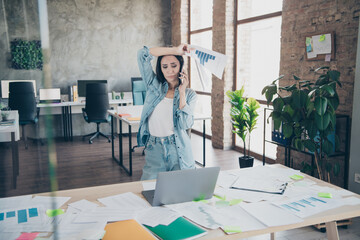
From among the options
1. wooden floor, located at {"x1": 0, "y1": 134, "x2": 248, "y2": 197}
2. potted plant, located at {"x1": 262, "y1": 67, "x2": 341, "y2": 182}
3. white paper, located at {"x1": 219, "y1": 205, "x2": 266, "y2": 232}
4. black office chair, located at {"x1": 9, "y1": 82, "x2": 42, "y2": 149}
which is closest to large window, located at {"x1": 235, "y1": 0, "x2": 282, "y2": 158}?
wooden floor, located at {"x1": 0, "y1": 134, "x2": 248, "y2": 197}

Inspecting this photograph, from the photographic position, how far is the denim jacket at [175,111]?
2092 mm

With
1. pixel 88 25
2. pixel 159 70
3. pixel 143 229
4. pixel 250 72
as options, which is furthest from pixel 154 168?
pixel 88 25

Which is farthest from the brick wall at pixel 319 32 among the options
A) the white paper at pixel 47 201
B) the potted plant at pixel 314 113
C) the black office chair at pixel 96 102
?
the black office chair at pixel 96 102

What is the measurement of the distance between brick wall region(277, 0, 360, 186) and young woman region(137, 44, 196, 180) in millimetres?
1943

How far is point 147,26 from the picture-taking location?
7574 millimetres

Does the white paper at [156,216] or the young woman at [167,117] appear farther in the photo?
the young woman at [167,117]

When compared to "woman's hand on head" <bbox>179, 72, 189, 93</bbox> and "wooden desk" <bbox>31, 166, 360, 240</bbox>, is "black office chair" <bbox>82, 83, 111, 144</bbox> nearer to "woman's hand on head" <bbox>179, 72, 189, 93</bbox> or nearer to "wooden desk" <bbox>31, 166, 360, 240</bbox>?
"woman's hand on head" <bbox>179, 72, 189, 93</bbox>

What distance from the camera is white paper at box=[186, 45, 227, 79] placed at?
6.12 ft

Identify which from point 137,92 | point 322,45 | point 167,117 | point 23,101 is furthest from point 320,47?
point 23,101

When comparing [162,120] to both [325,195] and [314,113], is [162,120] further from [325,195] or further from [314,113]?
[314,113]

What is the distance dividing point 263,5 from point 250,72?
106 cm

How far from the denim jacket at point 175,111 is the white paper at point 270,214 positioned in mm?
681

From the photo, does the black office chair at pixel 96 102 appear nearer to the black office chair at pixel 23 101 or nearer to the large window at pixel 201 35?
the black office chair at pixel 23 101

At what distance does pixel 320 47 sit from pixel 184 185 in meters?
2.83
